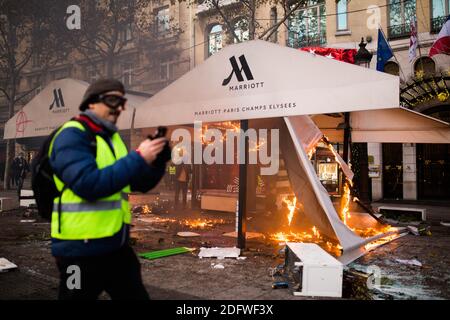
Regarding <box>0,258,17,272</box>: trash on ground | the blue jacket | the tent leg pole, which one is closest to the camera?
the blue jacket

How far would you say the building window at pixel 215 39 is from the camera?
22547mm

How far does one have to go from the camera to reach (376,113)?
7621mm

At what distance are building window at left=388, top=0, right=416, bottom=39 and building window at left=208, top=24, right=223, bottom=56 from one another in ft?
32.2

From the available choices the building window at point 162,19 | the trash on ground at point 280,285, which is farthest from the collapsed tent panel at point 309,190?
the building window at point 162,19

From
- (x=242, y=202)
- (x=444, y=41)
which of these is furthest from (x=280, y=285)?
(x=444, y=41)

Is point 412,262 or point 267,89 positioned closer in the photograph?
point 267,89

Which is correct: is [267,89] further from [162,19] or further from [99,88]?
[162,19]

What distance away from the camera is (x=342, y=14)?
17547 millimetres

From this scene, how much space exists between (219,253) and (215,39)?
1909cm

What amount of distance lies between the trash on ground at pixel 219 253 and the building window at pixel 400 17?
14.1 metres

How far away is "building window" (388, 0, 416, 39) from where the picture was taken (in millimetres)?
15680

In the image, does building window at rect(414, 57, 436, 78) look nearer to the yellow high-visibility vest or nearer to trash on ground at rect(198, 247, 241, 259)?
trash on ground at rect(198, 247, 241, 259)

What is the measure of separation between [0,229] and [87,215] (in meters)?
7.67

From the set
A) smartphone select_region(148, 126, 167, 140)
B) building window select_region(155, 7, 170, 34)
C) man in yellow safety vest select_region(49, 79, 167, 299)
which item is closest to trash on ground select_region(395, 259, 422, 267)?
man in yellow safety vest select_region(49, 79, 167, 299)
